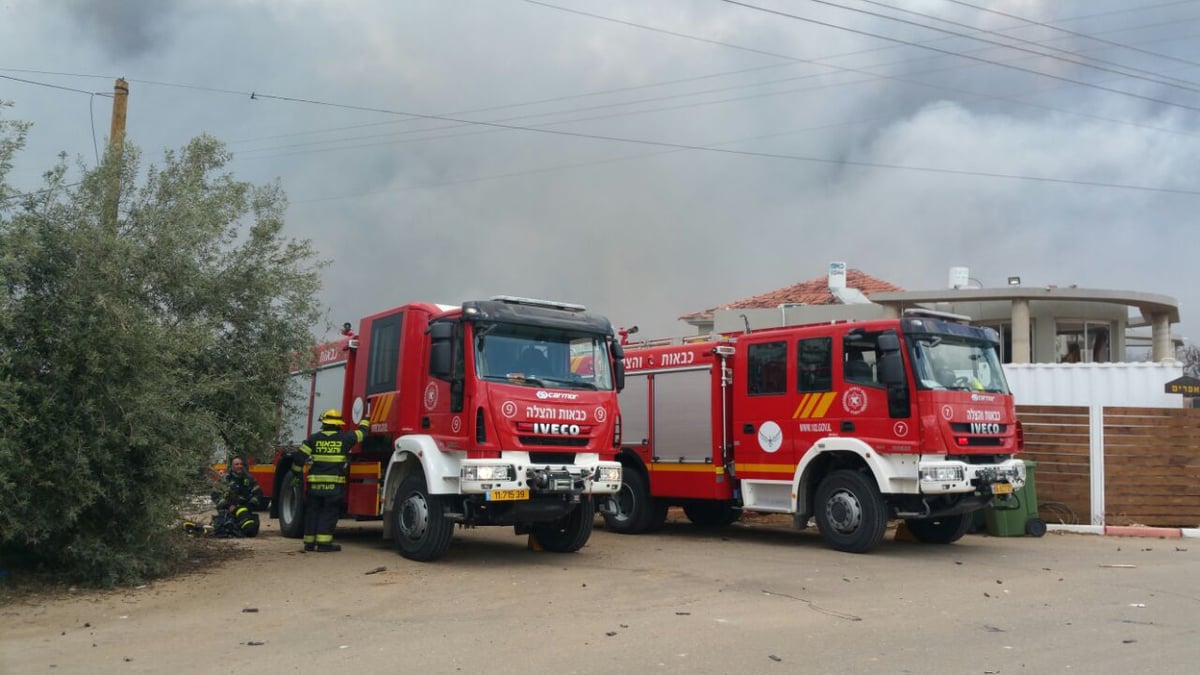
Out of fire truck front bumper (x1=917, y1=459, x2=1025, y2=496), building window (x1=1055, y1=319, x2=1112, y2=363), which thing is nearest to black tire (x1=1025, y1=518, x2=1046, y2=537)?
fire truck front bumper (x1=917, y1=459, x2=1025, y2=496)

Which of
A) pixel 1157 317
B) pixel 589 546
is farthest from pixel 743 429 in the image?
pixel 1157 317

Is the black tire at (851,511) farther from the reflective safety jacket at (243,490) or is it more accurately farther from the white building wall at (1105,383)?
the reflective safety jacket at (243,490)

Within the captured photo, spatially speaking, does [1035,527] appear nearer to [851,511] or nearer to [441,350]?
[851,511]

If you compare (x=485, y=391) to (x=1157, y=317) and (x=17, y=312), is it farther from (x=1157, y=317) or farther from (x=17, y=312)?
(x=1157, y=317)

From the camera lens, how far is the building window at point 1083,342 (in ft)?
74.8

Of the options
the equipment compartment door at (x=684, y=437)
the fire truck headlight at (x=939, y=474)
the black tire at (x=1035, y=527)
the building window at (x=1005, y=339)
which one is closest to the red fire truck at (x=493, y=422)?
the equipment compartment door at (x=684, y=437)

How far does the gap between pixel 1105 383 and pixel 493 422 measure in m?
11.2

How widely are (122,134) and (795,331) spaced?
8717 mm

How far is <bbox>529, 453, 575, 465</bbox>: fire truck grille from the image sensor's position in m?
10.6

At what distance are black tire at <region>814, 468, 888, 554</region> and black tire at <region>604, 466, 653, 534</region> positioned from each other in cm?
302

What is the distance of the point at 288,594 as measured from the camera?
9234 mm

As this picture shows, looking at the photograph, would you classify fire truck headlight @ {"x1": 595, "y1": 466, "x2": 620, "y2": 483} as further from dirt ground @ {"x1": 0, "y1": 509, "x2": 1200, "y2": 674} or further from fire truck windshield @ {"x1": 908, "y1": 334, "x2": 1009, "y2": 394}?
fire truck windshield @ {"x1": 908, "y1": 334, "x2": 1009, "y2": 394}

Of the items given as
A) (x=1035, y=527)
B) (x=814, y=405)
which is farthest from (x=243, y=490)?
(x=1035, y=527)

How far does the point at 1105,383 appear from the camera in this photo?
1647 cm
